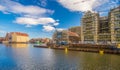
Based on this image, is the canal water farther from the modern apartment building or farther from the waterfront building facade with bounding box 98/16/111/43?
the waterfront building facade with bounding box 98/16/111/43

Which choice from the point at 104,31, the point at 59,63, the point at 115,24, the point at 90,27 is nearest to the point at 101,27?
the point at 104,31

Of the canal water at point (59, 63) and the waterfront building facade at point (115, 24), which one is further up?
the waterfront building facade at point (115, 24)

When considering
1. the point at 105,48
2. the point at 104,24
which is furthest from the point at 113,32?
the point at 105,48

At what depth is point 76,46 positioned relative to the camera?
6501 inches

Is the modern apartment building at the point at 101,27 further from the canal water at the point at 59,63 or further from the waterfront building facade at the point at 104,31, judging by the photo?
the canal water at the point at 59,63

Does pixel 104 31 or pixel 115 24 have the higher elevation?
pixel 115 24

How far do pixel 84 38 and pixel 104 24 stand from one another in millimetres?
24958

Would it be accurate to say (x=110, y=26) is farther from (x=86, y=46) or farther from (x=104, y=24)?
(x=86, y=46)

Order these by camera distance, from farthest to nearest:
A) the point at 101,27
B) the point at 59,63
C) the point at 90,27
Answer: the point at 90,27 → the point at 101,27 → the point at 59,63

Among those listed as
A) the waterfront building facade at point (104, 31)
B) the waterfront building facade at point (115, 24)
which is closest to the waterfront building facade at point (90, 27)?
the waterfront building facade at point (104, 31)

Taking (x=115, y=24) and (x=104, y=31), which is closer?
(x=115, y=24)

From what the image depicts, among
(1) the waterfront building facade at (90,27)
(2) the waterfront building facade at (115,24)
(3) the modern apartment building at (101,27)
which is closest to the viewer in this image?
(2) the waterfront building facade at (115,24)

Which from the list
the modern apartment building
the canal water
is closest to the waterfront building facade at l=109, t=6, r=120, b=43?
the modern apartment building

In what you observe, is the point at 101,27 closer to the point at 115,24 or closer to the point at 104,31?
the point at 104,31
